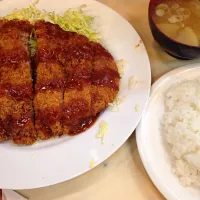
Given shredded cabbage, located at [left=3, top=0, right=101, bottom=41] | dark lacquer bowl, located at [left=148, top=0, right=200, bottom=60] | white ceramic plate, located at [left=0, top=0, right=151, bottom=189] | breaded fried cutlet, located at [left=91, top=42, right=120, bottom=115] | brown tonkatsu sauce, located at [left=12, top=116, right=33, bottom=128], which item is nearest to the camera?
white ceramic plate, located at [left=0, top=0, right=151, bottom=189]

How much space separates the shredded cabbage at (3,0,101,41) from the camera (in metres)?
2.37

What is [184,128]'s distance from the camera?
1.94 metres

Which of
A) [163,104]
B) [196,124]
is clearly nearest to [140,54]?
[163,104]

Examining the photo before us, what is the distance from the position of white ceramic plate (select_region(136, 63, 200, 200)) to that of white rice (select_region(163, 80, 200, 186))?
41 millimetres

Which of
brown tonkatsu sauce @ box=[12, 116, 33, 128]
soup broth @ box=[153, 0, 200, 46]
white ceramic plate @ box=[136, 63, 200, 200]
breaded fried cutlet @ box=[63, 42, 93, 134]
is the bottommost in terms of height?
white ceramic plate @ box=[136, 63, 200, 200]

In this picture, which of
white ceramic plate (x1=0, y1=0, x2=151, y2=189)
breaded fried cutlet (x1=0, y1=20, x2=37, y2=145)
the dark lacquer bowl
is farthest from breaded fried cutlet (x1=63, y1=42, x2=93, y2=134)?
the dark lacquer bowl

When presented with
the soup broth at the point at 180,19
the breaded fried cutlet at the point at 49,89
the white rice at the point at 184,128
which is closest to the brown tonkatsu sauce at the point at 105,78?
the breaded fried cutlet at the point at 49,89

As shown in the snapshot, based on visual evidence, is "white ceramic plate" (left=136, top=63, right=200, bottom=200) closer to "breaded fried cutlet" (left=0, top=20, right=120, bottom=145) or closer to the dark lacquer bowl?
the dark lacquer bowl

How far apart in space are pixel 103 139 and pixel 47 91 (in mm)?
453

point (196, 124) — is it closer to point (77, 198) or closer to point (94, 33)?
point (77, 198)

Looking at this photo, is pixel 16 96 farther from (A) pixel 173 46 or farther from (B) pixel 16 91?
(A) pixel 173 46

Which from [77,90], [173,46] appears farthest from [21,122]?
[173,46]

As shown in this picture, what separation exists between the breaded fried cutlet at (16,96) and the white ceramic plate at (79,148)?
8 centimetres

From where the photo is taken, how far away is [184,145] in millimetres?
1884
